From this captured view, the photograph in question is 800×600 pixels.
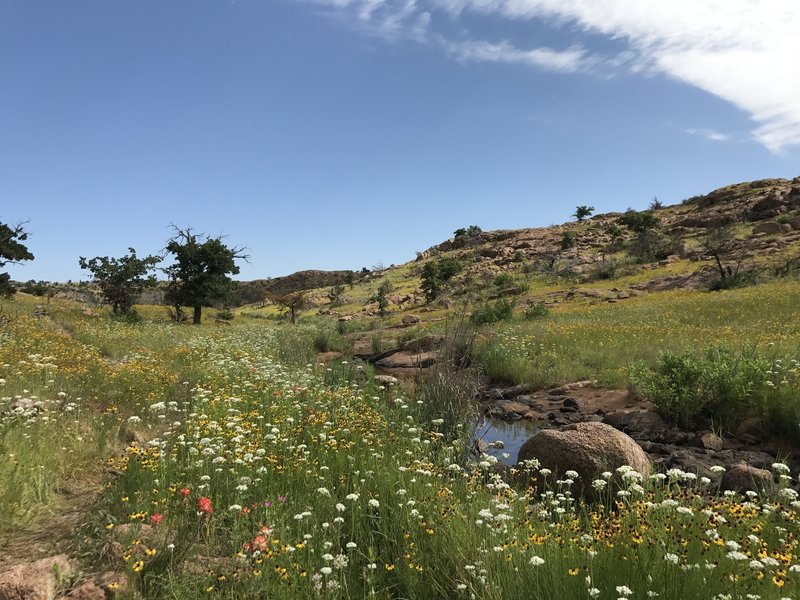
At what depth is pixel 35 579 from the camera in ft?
9.82

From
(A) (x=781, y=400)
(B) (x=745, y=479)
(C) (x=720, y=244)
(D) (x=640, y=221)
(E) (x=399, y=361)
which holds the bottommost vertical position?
(B) (x=745, y=479)

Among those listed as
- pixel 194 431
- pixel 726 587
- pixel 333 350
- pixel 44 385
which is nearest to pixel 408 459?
pixel 194 431

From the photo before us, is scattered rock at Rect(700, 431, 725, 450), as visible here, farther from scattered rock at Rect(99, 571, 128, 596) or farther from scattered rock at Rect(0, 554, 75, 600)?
scattered rock at Rect(0, 554, 75, 600)

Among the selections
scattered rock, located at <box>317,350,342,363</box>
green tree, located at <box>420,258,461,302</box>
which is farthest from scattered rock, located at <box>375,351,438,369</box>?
green tree, located at <box>420,258,461,302</box>

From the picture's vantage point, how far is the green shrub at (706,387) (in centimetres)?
952

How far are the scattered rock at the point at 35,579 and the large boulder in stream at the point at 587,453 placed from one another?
5434 mm

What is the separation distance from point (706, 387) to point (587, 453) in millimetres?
4831

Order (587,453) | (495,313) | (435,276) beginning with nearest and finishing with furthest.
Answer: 1. (587,453)
2. (495,313)
3. (435,276)

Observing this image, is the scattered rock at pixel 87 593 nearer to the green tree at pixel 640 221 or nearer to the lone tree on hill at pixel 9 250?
the lone tree on hill at pixel 9 250

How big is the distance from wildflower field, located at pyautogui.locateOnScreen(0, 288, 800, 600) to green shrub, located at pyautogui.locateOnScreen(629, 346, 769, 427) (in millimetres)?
3856

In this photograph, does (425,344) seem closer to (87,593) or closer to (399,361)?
(399,361)

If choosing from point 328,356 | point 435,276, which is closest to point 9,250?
point 328,356

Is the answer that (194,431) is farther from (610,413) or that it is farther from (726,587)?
(610,413)

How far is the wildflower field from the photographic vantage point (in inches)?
118
